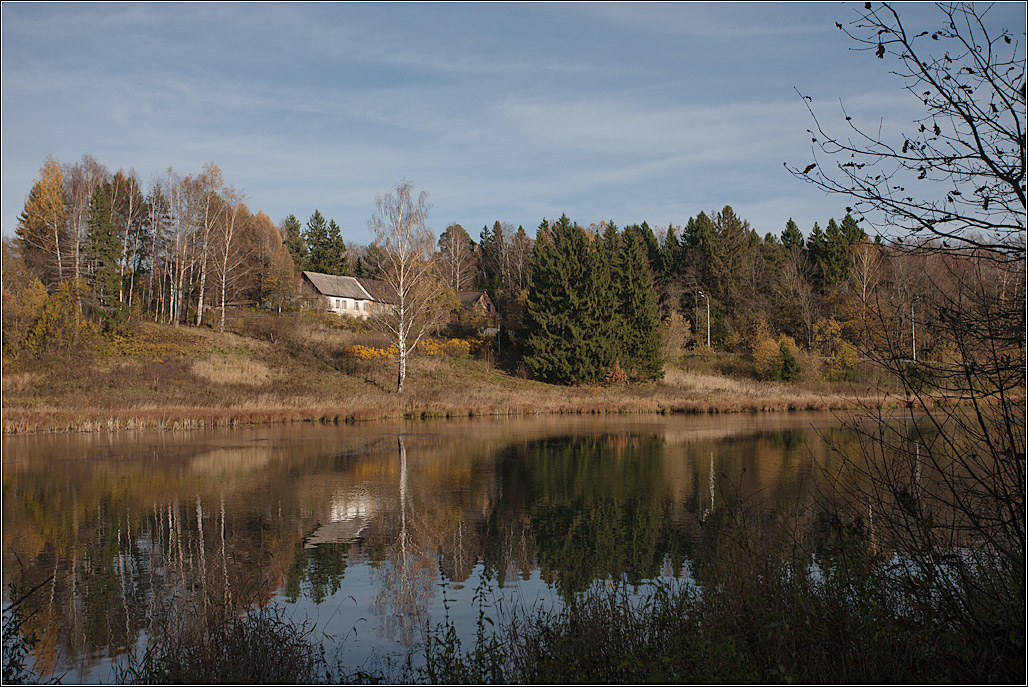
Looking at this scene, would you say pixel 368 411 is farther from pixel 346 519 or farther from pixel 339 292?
pixel 339 292

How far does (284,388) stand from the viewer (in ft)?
124

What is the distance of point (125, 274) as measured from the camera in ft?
172

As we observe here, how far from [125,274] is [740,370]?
39.5 meters

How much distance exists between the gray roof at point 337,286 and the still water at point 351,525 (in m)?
42.3

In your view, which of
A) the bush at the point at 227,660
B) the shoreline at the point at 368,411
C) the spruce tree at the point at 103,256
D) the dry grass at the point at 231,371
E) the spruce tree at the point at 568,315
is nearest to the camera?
the bush at the point at 227,660

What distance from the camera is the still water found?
8.90 metres

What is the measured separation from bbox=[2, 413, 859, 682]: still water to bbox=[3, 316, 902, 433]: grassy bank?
611cm

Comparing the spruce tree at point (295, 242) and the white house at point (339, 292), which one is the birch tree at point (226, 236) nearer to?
the white house at point (339, 292)

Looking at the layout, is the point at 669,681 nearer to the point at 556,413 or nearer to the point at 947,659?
the point at 947,659

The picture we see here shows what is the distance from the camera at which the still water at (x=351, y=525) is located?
350 inches

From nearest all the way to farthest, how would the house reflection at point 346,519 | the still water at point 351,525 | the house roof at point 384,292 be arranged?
1. the still water at point 351,525
2. the house reflection at point 346,519
3. the house roof at point 384,292

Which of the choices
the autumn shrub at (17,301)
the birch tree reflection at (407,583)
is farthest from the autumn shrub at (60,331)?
the birch tree reflection at (407,583)

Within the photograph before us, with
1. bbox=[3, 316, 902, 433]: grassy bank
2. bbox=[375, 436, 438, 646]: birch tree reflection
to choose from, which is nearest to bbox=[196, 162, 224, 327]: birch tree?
bbox=[3, 316, 902, 433]: grassy bank

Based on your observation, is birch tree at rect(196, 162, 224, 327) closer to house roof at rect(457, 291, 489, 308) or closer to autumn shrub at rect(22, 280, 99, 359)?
autumn shrub at rect(22, 280, 99, 359)
